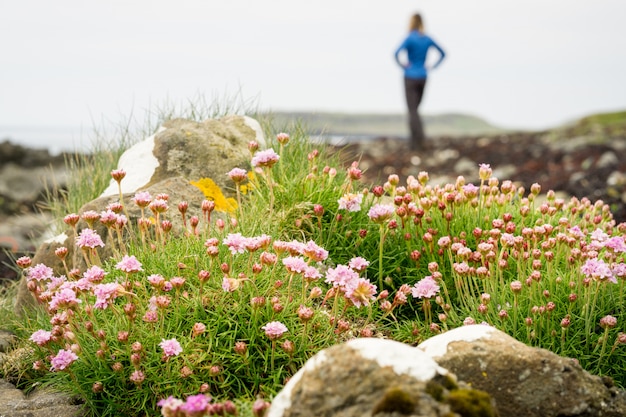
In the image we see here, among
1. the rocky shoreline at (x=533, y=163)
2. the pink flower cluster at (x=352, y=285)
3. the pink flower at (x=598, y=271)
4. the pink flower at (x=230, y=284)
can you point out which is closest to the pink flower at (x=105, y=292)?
the pink flower at (x=230, y=284)

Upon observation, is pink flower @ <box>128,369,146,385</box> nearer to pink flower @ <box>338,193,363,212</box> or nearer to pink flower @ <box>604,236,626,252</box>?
pink flower @ <box>338,193,363,212</box>

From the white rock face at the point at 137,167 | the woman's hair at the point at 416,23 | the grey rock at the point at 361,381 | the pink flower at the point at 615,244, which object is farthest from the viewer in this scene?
the woman's hair at the point at 416,23

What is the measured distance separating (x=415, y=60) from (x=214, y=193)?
1301 centimetres

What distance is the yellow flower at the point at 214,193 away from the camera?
5883 millimetres

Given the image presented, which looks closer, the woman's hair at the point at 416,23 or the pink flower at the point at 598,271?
the pink flower at the point at 598,271

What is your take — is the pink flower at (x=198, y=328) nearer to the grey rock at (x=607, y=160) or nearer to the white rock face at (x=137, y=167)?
the white rock face at (x=137, y=167)

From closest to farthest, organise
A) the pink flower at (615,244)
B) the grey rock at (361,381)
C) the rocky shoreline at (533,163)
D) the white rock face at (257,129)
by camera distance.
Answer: the grey rock at (361,381) → the pink flower at (615,244) → the white rock face at (257,129) → the rocky shoreline at (533,163)

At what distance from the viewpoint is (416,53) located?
57.8 feet

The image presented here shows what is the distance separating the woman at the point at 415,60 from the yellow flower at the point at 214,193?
12.4 metres

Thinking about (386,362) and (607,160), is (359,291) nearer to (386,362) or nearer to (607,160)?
(386,362)

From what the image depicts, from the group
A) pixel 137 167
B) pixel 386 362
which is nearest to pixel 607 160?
pixel 137 167

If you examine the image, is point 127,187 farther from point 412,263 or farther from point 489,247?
point 489,247

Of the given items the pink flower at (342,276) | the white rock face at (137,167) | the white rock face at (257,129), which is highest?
the white rock face at (257,129)

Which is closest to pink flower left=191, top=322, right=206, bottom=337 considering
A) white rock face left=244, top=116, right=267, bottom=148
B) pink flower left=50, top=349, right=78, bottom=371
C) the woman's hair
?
pink flower left=50, top=349, right=78, bottom=371
